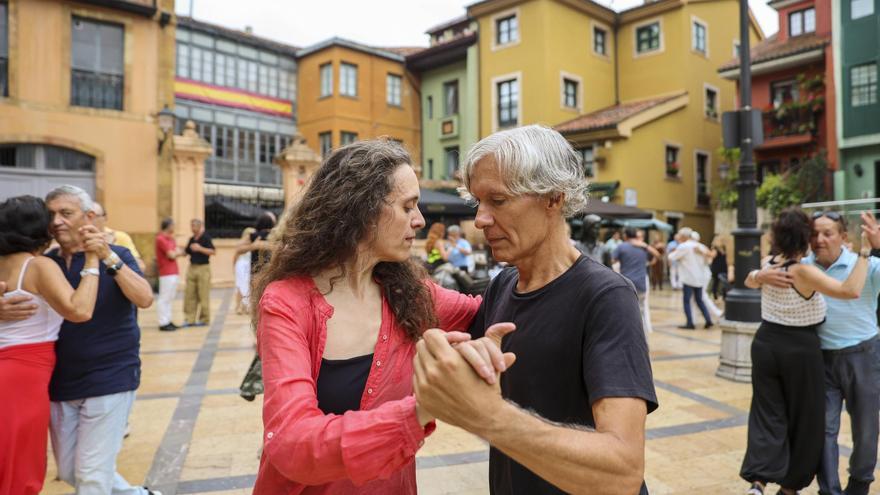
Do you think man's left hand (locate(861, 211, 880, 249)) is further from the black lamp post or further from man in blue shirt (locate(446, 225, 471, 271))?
man in blue shirt (locate(446, 225, 471, 271))

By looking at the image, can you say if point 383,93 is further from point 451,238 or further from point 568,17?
point 451,238

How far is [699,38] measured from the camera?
24312 millimetres

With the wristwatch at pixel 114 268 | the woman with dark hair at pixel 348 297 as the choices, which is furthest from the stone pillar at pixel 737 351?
the wristwatch at pixel 114 268

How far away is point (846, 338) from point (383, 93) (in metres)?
26.8

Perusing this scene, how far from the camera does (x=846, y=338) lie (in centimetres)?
354

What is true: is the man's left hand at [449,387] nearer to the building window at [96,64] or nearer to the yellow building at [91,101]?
the yellow building at [91,101]

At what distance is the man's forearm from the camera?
1.05m

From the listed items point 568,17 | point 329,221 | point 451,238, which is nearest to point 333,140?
point 568,17

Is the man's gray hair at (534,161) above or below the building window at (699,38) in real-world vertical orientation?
below

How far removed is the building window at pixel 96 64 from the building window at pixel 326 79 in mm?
11701

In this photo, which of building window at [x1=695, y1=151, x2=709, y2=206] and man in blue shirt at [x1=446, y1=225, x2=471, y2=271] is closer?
man in blue shirt at [x1=446, y1=225, x2=471, y2=271]

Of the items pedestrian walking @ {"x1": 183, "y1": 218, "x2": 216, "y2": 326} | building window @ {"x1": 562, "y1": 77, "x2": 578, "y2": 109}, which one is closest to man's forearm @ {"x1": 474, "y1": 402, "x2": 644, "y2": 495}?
pedestrian walking @ {"x1": 183, "y1": 218, "x2": 216, "y2": 326}

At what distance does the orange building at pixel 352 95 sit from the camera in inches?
1070

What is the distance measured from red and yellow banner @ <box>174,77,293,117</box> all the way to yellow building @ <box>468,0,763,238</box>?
1047 centimetres
